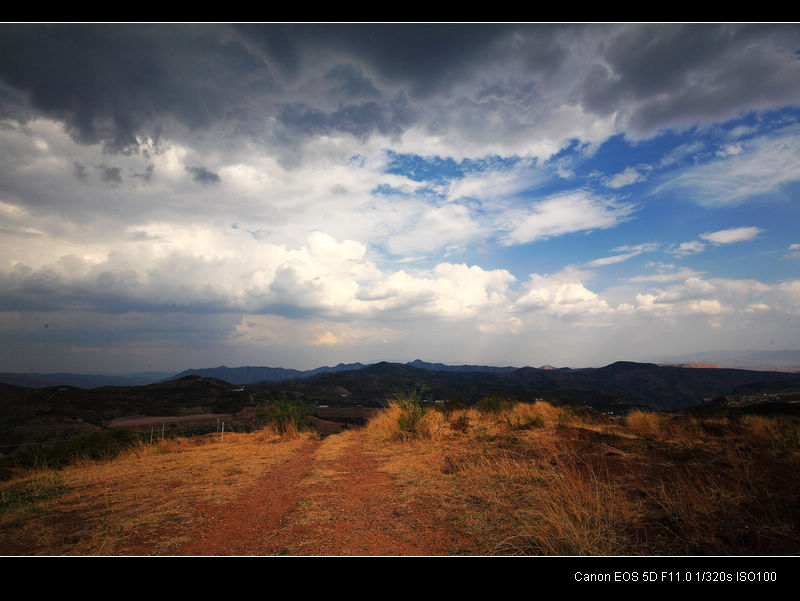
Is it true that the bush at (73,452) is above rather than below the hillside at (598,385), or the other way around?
above

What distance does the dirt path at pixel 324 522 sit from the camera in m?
3.73

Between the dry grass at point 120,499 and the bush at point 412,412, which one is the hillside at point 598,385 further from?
the dry grass at point 120,499

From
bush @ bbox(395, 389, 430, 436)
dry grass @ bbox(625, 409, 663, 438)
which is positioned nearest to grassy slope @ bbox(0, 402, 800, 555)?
dry grass @ bbox(625, 409, 663, 438)

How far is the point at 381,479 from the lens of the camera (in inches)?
266

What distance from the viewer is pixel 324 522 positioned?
4.47 metres

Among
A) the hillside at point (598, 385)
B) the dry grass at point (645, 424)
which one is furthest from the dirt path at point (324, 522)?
the hillside at point (598, 385)

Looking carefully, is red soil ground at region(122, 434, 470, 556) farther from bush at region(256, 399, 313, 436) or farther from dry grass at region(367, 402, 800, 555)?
bush at region(256, 399, 313, 436)

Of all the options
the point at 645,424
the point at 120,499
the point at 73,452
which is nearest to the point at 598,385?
the point at 645,424

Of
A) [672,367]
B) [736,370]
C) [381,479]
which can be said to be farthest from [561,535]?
[736,370]

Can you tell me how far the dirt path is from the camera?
373cm
